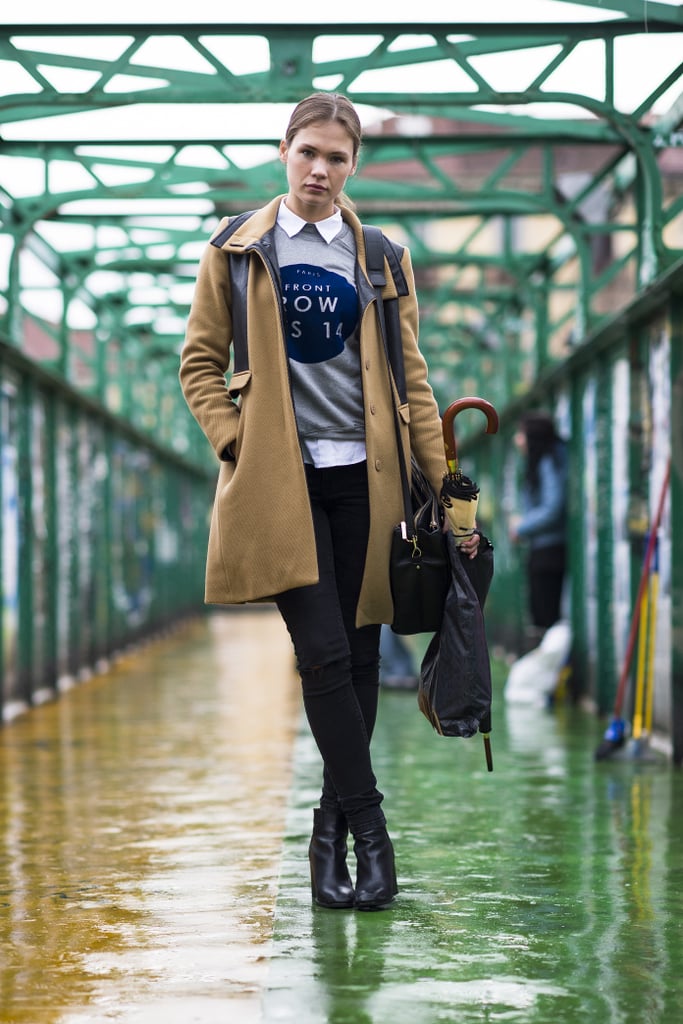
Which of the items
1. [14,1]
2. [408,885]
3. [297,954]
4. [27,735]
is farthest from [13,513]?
[297,954]

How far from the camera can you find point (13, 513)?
11.4 meters

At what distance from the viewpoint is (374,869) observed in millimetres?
4133

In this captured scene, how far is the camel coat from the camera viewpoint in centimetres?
399

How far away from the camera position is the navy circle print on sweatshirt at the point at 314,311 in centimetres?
412

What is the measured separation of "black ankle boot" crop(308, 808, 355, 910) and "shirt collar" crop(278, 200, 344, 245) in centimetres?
Answer: 143

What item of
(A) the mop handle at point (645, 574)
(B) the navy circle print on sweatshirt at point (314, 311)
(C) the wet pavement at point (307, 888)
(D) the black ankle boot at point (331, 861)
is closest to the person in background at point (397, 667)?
(C) the wet pavement at point (307, 888)

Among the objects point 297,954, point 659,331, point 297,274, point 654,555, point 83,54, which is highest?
point 83,54

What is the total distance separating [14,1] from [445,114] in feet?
9.42

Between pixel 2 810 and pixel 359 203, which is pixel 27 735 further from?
pixel 359 203

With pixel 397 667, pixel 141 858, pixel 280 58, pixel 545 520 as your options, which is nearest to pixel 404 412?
pixel 141 858

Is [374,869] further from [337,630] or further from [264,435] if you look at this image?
[264,435]

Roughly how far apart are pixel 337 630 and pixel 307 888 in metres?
0.85

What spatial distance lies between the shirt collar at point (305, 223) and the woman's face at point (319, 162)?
0.04m

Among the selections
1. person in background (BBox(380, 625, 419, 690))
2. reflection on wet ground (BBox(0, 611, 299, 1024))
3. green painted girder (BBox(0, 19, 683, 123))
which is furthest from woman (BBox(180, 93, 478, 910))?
person in background (BBox(380, 625, 419, 690))
